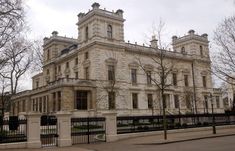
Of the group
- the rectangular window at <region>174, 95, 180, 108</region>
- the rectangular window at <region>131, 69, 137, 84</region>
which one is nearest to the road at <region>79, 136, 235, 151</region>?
the rectangular window at <region>131, 69, 137, 84</region>

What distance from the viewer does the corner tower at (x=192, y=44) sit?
193 feet

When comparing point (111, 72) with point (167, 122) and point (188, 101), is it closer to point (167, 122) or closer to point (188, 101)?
point (167, 122)

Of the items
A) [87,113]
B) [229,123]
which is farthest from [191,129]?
[87,113]

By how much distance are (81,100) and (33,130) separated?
76.4ft

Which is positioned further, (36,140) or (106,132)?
(106,132)

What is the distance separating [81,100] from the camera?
42.2 meters

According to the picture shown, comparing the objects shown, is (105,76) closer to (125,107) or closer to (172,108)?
(125,107)

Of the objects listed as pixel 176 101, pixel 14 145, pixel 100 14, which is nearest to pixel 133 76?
pixel 176 101

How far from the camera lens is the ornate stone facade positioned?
139ft

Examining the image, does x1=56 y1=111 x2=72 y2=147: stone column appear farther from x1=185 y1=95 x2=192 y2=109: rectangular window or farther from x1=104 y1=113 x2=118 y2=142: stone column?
x1=185 y1=95 x2=192 y2=109: rectangular window

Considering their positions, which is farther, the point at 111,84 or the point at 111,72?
the point at 111,72

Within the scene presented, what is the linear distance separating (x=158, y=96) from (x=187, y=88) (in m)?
9.06

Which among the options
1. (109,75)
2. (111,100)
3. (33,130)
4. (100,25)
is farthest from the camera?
(109,75)

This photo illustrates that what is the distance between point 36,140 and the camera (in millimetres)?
18938
